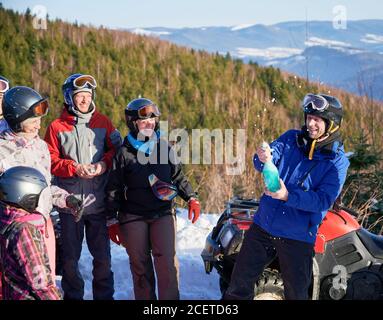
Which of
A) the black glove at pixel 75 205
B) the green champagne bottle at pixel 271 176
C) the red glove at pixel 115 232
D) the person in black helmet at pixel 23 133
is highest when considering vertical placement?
the person in black helmet at pixel 23 133

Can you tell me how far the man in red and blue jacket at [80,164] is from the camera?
448 cm

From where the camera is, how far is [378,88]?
8078 mm

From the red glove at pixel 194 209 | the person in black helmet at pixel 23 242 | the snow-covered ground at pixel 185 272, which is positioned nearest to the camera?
the person in black helmet at pixel 23 242

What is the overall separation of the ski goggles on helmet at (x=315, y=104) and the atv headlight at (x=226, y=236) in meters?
1.25

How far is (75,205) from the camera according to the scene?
409 centimetres

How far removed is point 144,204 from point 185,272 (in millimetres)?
1517

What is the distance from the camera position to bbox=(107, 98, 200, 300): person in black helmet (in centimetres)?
434

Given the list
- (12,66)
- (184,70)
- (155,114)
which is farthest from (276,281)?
(184,70)

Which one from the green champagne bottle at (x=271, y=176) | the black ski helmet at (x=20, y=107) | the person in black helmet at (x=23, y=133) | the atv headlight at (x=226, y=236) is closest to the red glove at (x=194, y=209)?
the atv headlight at (x=226, y=236)

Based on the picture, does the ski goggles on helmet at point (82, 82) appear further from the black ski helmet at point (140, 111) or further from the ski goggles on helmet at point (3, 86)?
the ski goggles on helmet at point (3, 86)

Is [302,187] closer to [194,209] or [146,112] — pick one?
[194,209]

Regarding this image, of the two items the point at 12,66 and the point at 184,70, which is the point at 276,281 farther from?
the point at 184,70
